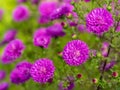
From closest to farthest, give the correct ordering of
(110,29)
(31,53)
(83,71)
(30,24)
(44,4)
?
(110,29)
(83,71)
(31,53)
(44,4)
(30,24)

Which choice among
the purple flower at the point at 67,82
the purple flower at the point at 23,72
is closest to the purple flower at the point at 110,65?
the purple flower at the point at 67,82

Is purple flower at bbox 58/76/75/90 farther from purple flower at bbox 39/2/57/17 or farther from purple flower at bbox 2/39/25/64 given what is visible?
purple flower at bbox 39/2/57/17

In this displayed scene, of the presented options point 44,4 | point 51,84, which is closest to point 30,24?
point 44,4

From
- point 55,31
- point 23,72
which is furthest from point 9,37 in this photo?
point 23,72

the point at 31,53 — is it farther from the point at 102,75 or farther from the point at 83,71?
the point at 102,75

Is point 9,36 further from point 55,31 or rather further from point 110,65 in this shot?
point 110,65

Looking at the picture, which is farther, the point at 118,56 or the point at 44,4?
the point at 44,4
